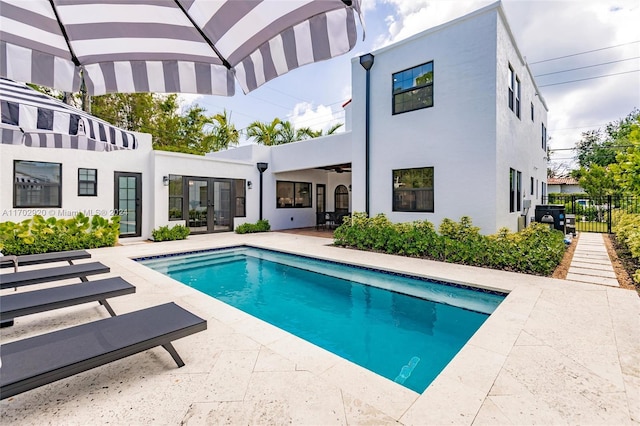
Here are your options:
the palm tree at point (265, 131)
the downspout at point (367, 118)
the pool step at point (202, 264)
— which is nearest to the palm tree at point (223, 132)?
the palm tree at point (265, 131)

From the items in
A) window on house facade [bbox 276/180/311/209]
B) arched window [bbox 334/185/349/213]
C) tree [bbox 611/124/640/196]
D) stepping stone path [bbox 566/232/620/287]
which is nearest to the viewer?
tree [bbox 611/124/640/196]

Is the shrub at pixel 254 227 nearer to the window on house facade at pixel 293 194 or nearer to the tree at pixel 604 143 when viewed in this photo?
the window on house facade at pixel 293 194

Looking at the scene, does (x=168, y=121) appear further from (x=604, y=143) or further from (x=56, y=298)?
(x=604, y=143)

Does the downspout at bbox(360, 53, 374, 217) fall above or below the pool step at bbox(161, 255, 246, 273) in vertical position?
above

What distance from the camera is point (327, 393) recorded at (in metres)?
2.49

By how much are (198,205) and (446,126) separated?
9824 mm

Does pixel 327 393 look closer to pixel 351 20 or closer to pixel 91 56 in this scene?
pixel 351 20

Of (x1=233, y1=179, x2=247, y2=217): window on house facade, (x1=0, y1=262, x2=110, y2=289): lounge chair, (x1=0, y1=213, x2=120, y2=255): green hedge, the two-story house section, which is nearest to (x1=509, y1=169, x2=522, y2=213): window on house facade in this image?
the two-story house section

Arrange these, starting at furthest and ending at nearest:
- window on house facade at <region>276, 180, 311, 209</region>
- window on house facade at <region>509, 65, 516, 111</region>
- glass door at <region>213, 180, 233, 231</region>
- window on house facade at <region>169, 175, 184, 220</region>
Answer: window on house facade at <region>276, 180, 311, 209</region>, glass door at <region>213, 180, 233, 231</region>, window on house facade at <region>169, 175, 184, 220</region>, window on house facade at <region>509, 65, 516, 111</region>

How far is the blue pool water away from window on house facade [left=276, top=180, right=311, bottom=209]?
24.8ft

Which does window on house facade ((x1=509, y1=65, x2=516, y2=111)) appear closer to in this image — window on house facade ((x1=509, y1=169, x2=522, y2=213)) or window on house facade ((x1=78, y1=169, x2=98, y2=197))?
window on house facade ((x1=509, y1=169, x2=522, y2=213))

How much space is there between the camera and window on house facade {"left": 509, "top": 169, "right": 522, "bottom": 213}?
9.24 meters

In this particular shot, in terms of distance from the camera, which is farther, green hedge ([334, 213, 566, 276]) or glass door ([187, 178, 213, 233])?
glass door ([187, 178, 213, 233])

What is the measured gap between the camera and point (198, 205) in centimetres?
1282
